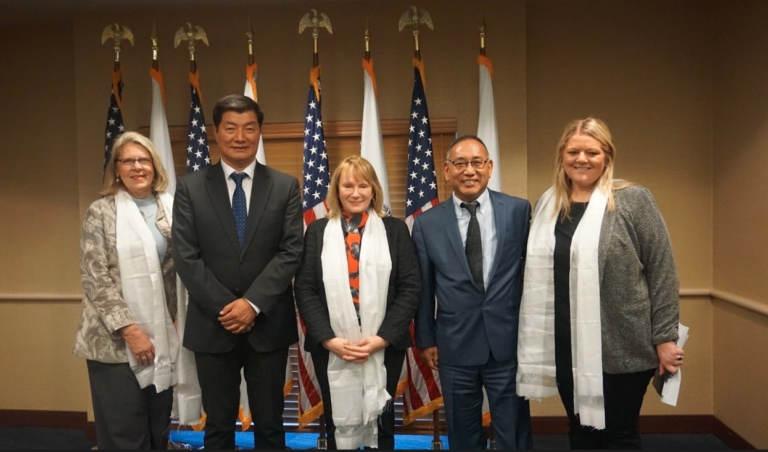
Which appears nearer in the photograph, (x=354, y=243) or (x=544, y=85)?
(x=354, y=243)

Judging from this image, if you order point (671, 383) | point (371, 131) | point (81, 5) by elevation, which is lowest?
point (671, 383)

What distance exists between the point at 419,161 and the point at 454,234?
3.89ft

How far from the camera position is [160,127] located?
3.54m

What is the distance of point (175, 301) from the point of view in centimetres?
246

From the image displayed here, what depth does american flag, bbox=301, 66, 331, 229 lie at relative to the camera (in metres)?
3.38

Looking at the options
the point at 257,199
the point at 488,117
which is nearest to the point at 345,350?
the point at 257,199

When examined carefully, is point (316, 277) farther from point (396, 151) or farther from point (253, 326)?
point (396, 151)

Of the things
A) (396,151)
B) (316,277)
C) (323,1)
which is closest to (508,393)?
(316,277)

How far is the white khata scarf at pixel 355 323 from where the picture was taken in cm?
229

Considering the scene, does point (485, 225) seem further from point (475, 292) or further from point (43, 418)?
point (43, 418)

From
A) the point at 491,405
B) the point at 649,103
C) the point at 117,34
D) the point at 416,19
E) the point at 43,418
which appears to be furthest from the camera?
the point at 43,418

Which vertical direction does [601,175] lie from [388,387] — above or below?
above

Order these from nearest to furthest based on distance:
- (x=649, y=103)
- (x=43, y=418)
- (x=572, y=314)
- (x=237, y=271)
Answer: (x=572, y=314) < (x=237, y=271) < (x=649, y=103) < (x=43, y=418)

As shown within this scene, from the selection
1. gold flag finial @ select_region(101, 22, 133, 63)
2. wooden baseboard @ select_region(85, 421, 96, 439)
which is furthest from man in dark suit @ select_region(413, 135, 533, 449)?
wooden baseboard @ select_region(85, 421, 96, 439)
